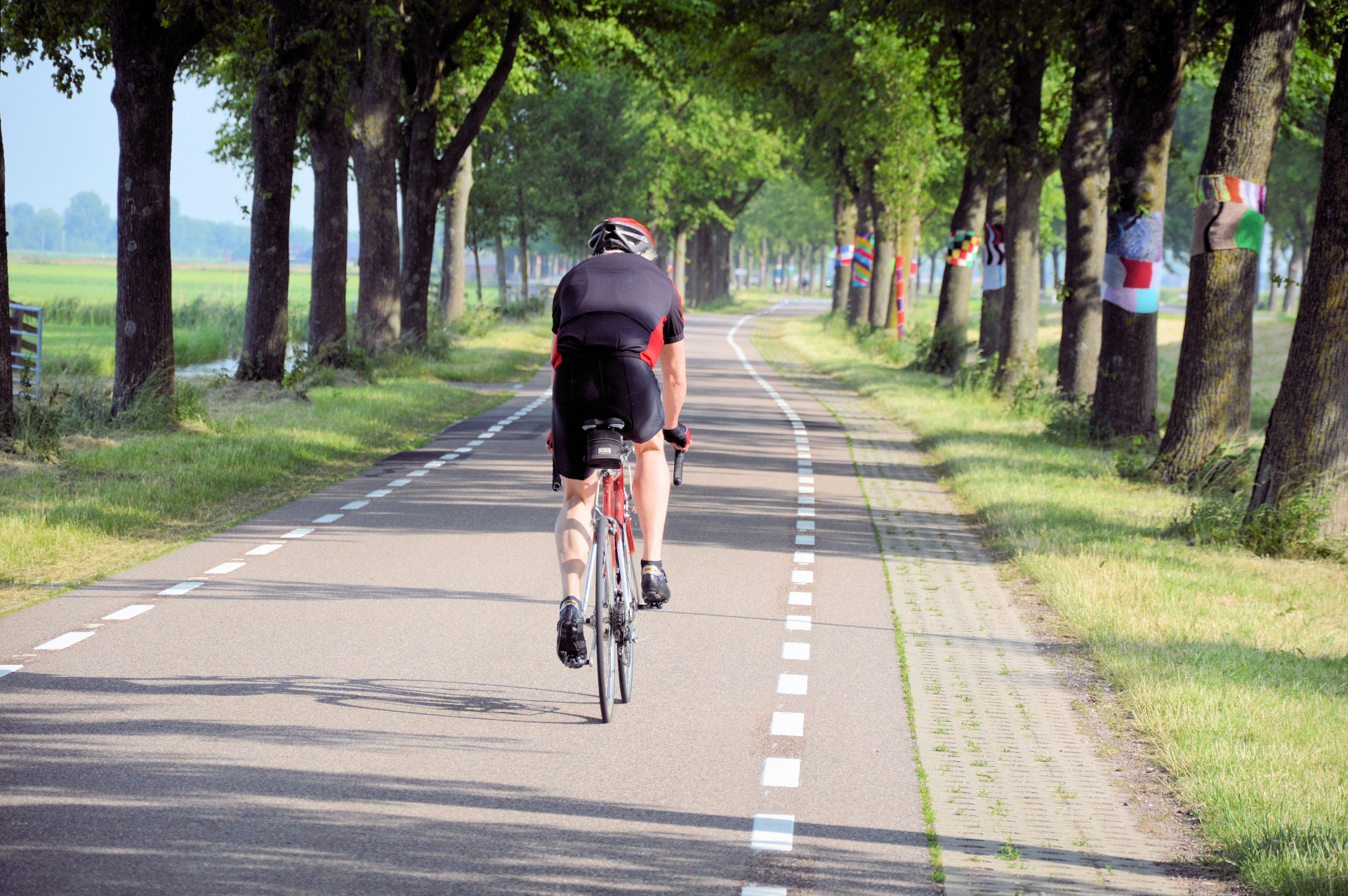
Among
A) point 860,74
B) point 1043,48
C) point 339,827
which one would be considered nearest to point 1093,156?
point 1043,48

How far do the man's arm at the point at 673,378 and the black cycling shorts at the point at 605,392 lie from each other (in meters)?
0.50

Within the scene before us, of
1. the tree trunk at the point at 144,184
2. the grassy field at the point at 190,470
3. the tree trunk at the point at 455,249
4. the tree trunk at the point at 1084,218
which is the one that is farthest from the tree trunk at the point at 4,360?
the tree trunk at the point at 455,249

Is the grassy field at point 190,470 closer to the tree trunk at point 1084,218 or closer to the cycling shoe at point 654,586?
the cycling shoe at point 654,586

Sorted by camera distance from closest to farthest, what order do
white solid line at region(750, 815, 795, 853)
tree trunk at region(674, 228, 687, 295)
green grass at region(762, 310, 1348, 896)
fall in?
white solid line at region(750, 815, 795, 853) → green grass at region(762, 310, 1348, 896) → tree trunk at region(674, 228, 687, 295)

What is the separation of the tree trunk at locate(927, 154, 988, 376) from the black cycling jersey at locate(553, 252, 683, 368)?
27168mm

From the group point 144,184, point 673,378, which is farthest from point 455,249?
point 673,378

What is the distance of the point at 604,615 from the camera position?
683 centimetres

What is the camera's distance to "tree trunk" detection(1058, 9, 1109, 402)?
67.9ft

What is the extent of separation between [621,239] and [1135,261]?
12.8 meters

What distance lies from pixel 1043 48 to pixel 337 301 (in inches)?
452

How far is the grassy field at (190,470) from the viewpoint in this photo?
10.8 m

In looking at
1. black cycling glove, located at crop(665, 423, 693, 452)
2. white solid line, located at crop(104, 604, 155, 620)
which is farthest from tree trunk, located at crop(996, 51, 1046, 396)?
black cycling glove, located at crop(665, 423, 693, 452)

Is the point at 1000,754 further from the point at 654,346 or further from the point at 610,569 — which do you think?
the point at 654,346

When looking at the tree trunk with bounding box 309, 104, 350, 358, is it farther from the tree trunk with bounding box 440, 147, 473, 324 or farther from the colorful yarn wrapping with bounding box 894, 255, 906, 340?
the colorful yarn wrapping with bounding box 894, 255, 906, 340
